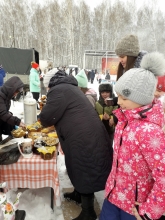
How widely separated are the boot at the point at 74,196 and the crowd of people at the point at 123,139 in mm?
395

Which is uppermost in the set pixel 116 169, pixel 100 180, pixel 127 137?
pixel 127 137

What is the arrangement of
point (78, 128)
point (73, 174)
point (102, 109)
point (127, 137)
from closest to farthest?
point (127, 137)
point (78, 128)
point (73, 174)
point (102, 109)

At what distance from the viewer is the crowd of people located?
0.99 metres

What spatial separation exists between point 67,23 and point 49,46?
3901mm

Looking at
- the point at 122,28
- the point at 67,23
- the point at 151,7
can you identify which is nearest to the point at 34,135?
the point at 67,23

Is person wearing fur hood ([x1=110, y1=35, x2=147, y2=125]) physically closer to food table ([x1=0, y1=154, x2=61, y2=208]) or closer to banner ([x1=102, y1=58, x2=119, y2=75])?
food table ([x1=0, y1=154, x2=61, y2=208])

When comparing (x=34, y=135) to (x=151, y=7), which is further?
(x=151, y=7)

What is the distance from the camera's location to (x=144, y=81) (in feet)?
3.42

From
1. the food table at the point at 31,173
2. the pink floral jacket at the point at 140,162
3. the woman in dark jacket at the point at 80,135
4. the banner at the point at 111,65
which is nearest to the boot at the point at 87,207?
the woman in dark jacket at the point at 80,135

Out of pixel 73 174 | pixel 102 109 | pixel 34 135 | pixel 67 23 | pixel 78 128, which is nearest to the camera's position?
pixel 78 128

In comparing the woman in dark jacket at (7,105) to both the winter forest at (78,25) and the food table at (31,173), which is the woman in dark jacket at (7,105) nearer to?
the food table at (31,173)

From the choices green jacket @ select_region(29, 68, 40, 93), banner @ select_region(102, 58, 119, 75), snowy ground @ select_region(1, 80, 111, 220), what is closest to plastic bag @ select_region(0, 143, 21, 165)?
snowy ground @ select_region(1, 80, 111, 220)

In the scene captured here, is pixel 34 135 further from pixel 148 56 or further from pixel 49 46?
pixel 49 46

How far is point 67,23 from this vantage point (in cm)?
2344
